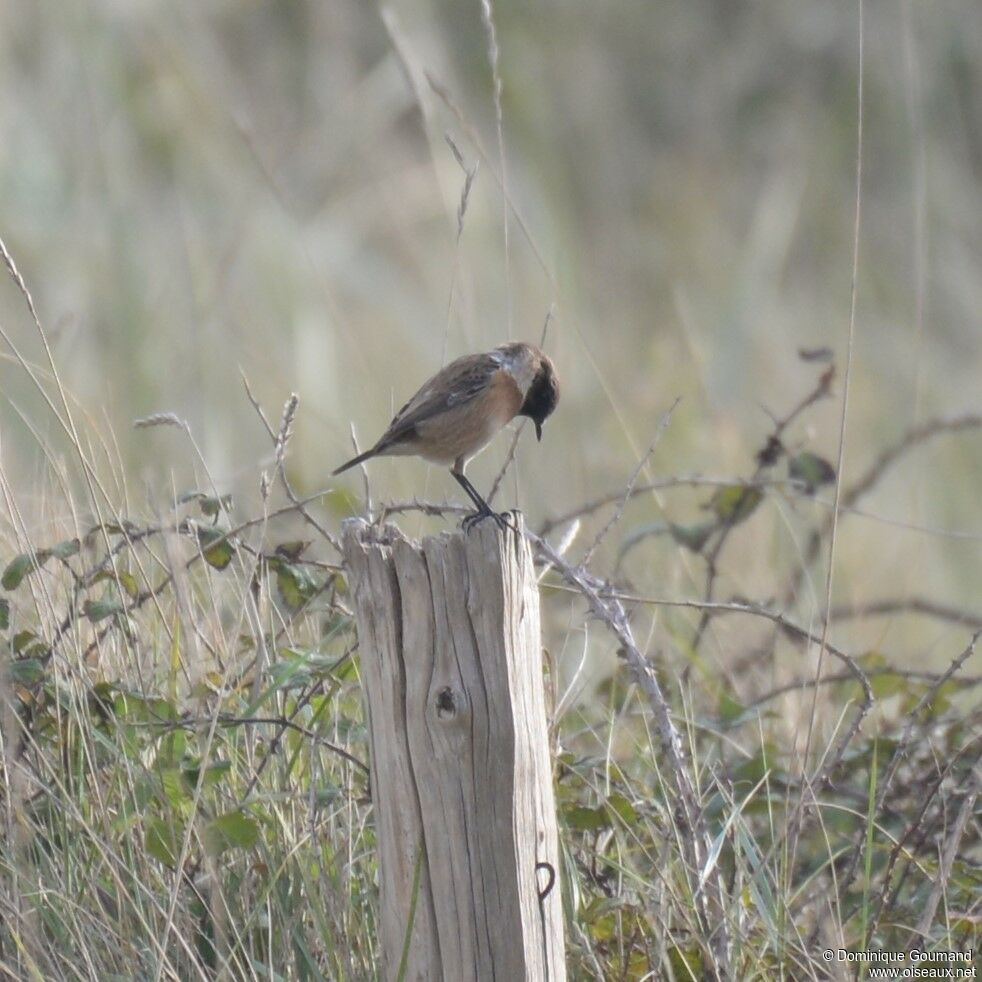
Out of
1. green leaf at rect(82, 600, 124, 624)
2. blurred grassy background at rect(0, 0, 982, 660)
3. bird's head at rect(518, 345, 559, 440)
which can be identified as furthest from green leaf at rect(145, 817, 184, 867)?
bird's head at rect(518, 345, 559, 440)

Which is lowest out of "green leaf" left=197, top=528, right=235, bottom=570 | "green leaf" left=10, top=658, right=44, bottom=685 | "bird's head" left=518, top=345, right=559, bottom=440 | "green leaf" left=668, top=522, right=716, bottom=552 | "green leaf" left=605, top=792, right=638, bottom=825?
"green leaf" left=605, top=792, right=638, bottom=825

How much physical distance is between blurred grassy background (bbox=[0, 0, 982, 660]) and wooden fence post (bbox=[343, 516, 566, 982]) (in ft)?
4.73

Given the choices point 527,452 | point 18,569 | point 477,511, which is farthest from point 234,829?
point 527,452

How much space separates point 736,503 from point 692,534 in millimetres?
222

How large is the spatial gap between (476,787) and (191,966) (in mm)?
762

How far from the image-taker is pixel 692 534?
167 inches

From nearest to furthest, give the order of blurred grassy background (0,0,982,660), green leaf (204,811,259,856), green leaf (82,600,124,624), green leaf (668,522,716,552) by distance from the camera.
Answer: green leaf (204,811,259,856), green leaf (82,600,124,624), green leaf (668,522,716,552), blurred grassy background (0,0,982,660)

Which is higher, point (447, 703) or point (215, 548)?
point (215, 548)

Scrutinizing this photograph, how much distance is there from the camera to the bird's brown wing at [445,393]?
3916mm

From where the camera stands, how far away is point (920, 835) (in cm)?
343

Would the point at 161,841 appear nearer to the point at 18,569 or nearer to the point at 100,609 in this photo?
the point at 100,609

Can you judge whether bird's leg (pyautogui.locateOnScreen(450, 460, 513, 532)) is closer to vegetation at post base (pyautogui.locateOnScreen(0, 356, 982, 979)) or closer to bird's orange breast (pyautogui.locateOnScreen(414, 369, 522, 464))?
bird's orange breast (pyautogui.locateOnScreen(414, 369, 522, 464))

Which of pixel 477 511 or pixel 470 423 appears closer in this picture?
pixel 477 511

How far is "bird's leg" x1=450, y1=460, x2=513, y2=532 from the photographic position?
101 inches
